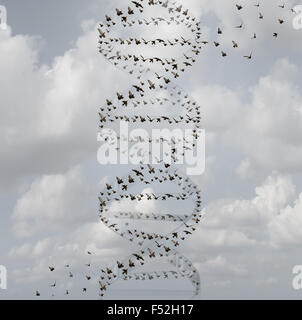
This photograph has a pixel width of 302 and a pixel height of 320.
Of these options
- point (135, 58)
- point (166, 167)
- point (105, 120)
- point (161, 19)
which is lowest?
point (166, 167)

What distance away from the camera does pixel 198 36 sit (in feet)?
363

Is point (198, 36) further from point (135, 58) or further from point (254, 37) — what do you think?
point (254, 37)
